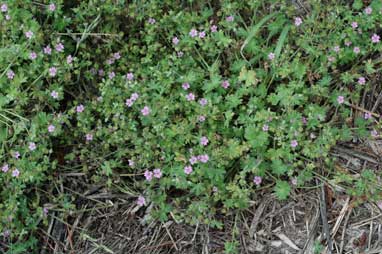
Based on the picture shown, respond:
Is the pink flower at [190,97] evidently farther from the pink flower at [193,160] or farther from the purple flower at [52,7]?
the purple flower at [52,7]

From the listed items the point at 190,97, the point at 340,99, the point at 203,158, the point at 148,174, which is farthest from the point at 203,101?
the point at 340,99

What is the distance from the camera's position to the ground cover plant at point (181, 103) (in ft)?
11.3

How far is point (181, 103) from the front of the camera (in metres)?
3.55

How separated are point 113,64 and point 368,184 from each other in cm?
192

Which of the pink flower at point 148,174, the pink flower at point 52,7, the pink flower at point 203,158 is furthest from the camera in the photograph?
the pink flower at point 52,7

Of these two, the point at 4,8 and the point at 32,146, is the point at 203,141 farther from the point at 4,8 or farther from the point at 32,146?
the point at 4,8

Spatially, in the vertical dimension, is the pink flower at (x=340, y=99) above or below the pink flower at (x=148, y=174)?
above

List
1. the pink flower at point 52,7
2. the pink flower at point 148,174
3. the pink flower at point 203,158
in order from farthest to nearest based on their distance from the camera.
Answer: the pink flower at point 52,7 < the pink flower at point 148,174 < the pink flower at point 203,158

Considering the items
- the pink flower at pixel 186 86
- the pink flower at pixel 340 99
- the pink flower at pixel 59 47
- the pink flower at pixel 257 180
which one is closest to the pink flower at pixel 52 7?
the pink flower at pixel 59 47

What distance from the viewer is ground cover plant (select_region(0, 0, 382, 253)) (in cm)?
345

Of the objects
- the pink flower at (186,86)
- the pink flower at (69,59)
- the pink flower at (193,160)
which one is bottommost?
the pink flower at (193,160)

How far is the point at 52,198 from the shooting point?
370 cm

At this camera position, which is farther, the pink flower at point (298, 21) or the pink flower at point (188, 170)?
the pink flower at point (298, 21)

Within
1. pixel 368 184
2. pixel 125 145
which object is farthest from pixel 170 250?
pixel 368 184
